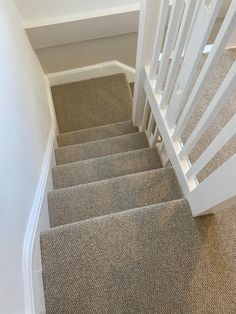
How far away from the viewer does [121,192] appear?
4.99 ft

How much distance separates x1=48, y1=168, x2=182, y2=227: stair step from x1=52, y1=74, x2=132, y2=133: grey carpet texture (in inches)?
44.9

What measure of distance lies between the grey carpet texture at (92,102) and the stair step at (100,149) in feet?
1.81

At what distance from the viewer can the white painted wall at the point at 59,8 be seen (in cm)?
199

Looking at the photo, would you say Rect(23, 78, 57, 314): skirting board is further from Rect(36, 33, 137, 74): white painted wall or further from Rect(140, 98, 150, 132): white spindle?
Rect(36, 33, 137, 74): white painted wall

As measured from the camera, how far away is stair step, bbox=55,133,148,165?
2039 mm

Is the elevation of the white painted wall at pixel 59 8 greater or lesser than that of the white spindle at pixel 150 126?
greater

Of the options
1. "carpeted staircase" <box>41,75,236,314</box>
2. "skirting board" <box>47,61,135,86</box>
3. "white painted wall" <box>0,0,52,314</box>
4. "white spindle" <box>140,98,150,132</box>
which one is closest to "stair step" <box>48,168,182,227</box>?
"carpeted staircase" <box>41,75,236,314</box>

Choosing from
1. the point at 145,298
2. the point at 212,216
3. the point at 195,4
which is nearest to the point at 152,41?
the point at 195,4

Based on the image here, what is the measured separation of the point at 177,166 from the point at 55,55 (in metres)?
1.62

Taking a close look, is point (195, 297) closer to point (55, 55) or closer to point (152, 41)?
point (152, 41)

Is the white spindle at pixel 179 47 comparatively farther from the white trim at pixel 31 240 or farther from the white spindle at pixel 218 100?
the white trim at pixel 31 240

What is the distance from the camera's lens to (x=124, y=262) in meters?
1.21

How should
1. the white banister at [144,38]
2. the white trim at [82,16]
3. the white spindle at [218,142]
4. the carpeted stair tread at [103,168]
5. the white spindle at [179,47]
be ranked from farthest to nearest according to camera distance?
the white trim at [82,16], the carpeted stair tread at [103,168], the white banister at [144,38], the white spindle at [179,47], the white spindle at [218,142]

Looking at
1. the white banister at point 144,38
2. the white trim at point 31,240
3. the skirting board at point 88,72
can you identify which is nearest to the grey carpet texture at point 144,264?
the white trim at point 31,240
